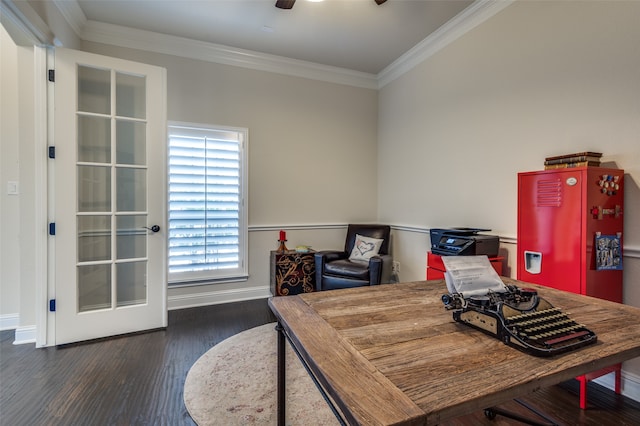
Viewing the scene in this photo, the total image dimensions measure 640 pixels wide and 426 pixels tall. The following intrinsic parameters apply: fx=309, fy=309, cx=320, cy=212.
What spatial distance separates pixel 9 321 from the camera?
2852 mm

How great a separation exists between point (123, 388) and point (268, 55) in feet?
11.8

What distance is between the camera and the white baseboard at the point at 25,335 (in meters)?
2.59

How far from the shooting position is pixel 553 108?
7.63 feet

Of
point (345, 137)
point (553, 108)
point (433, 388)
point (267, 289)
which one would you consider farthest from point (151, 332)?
point (553, 108)

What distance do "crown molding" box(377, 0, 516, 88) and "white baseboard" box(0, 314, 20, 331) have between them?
4.83 meters

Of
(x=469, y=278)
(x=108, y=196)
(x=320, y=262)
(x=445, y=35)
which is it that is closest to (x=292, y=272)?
(x=320, y=262)

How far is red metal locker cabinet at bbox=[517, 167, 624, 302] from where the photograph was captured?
6.12ft

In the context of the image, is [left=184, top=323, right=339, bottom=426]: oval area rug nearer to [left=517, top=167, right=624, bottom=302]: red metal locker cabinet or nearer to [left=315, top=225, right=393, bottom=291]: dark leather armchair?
[left=315, top=225, right=393, bottom=291]: dark leather armchair

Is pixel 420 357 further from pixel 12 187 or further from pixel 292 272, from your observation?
pixel 12 187

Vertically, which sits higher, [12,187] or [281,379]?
[12,187]

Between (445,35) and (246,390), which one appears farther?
(445,35)

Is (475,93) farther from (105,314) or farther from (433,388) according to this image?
(105,314)

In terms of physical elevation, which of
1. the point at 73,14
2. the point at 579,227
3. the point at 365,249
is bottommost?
the point at 365,249

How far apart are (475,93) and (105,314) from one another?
3.97 meters
